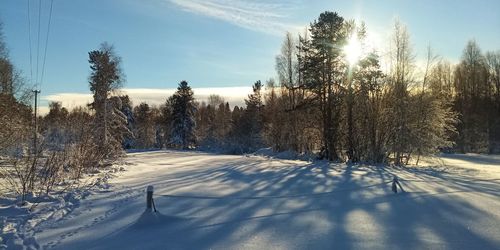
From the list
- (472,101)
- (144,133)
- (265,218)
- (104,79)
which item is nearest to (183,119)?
(144,133)

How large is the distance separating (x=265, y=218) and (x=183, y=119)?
57.5 m

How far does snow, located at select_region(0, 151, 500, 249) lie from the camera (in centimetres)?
690

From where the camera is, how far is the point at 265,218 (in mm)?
8562

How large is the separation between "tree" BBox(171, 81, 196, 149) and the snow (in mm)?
52050

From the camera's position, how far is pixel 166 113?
79.9m

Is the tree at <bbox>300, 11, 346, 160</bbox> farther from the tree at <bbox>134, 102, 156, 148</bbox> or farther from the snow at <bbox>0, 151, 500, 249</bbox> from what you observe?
the tree at <bbox>134, 102, 156, 148</bbox>

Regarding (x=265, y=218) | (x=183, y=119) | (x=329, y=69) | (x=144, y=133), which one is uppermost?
(x=329, y=69)

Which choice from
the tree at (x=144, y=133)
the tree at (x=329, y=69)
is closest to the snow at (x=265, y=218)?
the tree at (x=329, y=69)

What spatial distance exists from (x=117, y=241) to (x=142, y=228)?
80cm

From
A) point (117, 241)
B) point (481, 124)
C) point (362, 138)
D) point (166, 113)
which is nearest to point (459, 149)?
→ point (481, 124)

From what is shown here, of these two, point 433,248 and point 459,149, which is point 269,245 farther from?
point 459,149

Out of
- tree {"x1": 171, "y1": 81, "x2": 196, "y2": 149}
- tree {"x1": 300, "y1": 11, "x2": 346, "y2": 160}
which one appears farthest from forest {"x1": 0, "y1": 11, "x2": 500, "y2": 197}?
tree {"x1": 171, "y1": 81, "x2": 196, "y2": 149}

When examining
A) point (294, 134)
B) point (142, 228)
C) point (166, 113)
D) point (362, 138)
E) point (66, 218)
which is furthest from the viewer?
point (166, 113)

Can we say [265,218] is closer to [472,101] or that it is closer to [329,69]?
[329,69]
